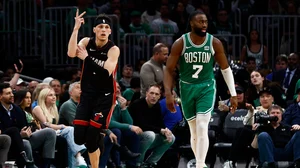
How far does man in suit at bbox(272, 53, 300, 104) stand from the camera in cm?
1959

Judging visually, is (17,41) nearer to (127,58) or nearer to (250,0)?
(127,58)

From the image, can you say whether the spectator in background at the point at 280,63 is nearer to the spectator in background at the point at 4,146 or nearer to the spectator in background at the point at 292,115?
the spectator in background at the point at 292,115

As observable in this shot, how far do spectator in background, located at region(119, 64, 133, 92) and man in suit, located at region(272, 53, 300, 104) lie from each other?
104 inches

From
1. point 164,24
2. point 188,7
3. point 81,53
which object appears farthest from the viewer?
point 188,7

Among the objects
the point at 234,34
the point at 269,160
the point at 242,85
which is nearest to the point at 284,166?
the point at 269,160

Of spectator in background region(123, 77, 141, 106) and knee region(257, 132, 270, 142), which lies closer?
knee region(257, 132, 270, 142)

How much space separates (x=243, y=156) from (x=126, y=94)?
2785mm

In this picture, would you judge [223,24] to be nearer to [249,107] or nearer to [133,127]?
[249,107]

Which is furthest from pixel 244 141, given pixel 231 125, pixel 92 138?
pixel 92 138

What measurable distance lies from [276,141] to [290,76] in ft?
10.3

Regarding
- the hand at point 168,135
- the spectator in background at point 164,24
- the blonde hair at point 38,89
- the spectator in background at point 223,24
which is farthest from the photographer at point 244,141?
the spectator in background at point 164,24

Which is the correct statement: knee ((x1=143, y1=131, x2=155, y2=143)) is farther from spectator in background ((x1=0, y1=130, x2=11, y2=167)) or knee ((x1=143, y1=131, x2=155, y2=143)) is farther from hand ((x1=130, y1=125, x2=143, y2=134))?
spectator in background ((x1=0, y1=130, x2=11, y2=167))

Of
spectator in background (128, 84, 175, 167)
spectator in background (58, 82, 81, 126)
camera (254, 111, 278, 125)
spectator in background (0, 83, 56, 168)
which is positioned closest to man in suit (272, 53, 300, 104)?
camera (254, 111, 278, 125)

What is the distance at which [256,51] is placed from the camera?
843 inches
